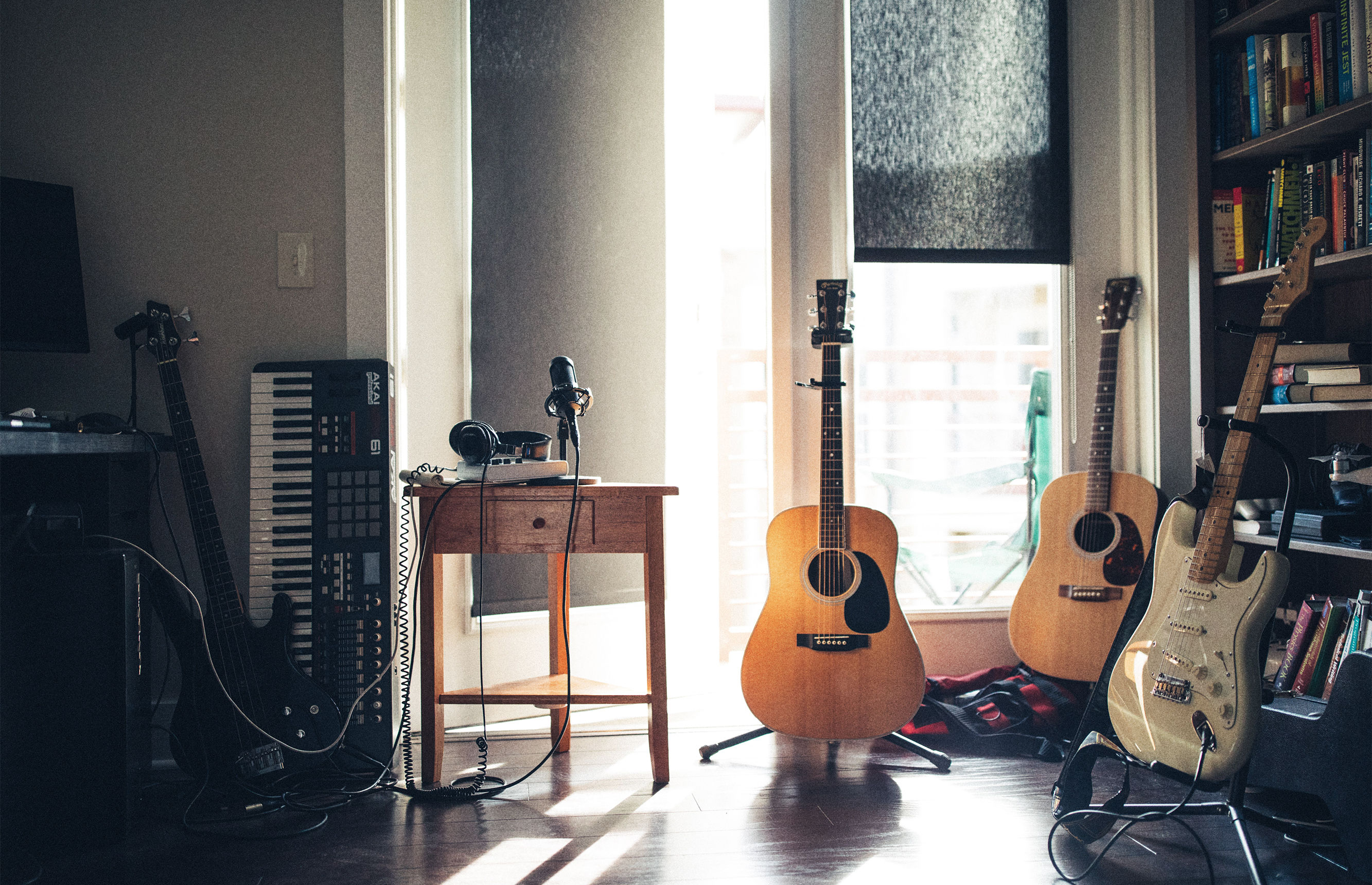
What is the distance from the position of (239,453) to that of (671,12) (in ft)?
6.31

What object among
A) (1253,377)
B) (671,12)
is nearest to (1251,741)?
(1253,377)

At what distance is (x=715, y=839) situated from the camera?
A: 1725 millimetres

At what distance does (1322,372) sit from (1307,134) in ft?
1.97

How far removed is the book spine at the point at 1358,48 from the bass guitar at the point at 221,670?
2.82 metres

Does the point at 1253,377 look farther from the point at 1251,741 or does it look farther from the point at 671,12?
the point at 671,12

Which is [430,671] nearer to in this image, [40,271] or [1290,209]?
[40,271]

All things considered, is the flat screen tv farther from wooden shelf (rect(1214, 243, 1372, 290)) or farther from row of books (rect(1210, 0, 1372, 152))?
row of books (rect(1210, 0, 1372, 152))

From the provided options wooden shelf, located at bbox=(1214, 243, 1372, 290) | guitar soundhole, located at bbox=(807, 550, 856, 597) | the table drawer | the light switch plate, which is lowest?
guitar soundhole, located at bbox=(807, 550, 856, 597)

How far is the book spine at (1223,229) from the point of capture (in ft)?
7.44

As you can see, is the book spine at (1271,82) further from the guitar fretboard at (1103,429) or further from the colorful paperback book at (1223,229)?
the guitar fretboard at (1103,429)

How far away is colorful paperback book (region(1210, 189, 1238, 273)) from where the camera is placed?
7.43 ft

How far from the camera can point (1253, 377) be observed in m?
1.64

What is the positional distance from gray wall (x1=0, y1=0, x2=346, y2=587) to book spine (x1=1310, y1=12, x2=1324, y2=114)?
8.14 ft

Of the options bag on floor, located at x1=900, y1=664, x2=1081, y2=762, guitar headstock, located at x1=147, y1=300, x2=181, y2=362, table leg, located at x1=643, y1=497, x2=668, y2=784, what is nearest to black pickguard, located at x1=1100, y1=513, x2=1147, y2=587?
bag on floor, located at x1=900, y1=664, x2=1081, y2=762
